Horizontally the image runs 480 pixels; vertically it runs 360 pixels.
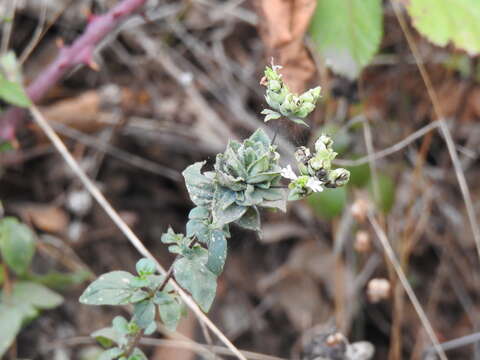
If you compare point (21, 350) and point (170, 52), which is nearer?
point (21, 350)

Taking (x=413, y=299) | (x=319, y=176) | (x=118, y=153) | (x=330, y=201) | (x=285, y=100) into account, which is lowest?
(x=413, y=299)

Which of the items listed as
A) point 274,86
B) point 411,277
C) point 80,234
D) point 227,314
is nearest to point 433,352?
point 411,277

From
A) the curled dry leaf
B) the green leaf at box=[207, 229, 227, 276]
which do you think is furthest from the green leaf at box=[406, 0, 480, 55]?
the green leaf at box=[207, 229, 227, 276]

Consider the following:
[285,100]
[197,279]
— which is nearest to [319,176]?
[285,100]

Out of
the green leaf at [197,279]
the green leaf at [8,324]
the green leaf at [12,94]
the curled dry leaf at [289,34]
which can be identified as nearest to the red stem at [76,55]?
the green leaf at [12,94]

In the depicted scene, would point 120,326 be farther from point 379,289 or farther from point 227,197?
point 379,289

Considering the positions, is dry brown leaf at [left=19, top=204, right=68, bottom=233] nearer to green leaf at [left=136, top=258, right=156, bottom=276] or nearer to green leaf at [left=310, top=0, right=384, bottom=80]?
green leaf at [left=136, top=258, right=156, bottom=276]

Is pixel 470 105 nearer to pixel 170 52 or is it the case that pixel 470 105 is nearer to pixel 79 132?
A: pixel 170 52
